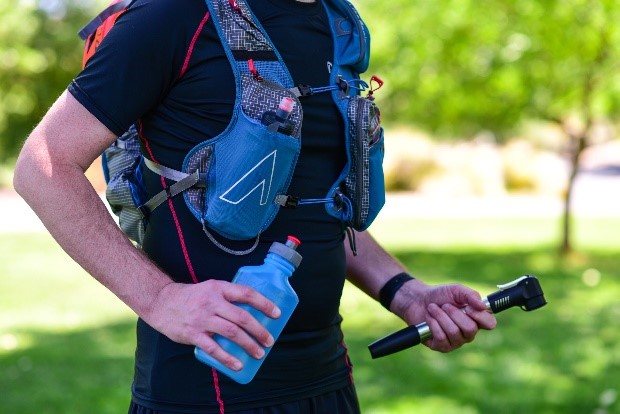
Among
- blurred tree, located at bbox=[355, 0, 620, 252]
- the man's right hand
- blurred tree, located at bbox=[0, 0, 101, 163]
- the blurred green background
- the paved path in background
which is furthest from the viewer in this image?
blurred tree, located at bbox=[0, 0, 101, 163]

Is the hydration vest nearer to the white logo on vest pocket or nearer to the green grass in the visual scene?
the white logo on vest pocket

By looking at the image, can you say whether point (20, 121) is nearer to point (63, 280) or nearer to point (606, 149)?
point (63, 280)

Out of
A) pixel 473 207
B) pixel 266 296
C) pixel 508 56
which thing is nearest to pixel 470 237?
pixel 508 56

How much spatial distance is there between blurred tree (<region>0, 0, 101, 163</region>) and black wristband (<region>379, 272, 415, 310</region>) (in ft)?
83.6

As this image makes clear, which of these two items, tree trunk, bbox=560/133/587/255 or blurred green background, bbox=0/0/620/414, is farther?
tree trunk, bbox=560/133/587/255

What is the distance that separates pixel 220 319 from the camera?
1.80 meters

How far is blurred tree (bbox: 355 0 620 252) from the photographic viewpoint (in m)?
13.4

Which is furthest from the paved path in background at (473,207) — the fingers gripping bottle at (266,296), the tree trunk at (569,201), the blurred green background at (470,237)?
the fingers gripping bottle at (266,296)

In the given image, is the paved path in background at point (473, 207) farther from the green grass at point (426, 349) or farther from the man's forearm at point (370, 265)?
the man's forearm at point (370, 265)

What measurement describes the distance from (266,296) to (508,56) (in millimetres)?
12472

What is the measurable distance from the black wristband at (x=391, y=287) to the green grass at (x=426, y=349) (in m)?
3.61

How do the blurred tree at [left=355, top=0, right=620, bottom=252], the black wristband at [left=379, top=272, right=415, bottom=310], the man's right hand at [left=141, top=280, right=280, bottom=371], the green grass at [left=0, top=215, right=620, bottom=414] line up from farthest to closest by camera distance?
1. the blurred tree at [left=355, top=0, right=620, bottom=252]
2. the green grass at [left=0, top=215, right=620, bottom=414]
3. the black wristband at [left=379, top=272, right=415, bottom=310]
4. the man's right hand at [left=141, top=280, right=280, bottom=371]

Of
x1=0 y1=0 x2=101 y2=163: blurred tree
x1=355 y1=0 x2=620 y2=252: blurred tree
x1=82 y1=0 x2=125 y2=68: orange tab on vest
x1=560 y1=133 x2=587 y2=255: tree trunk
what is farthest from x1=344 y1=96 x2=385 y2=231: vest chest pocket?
x1=0 y1=0 x2=101 y2=163: blurred tree

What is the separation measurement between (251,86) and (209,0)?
206 mm
